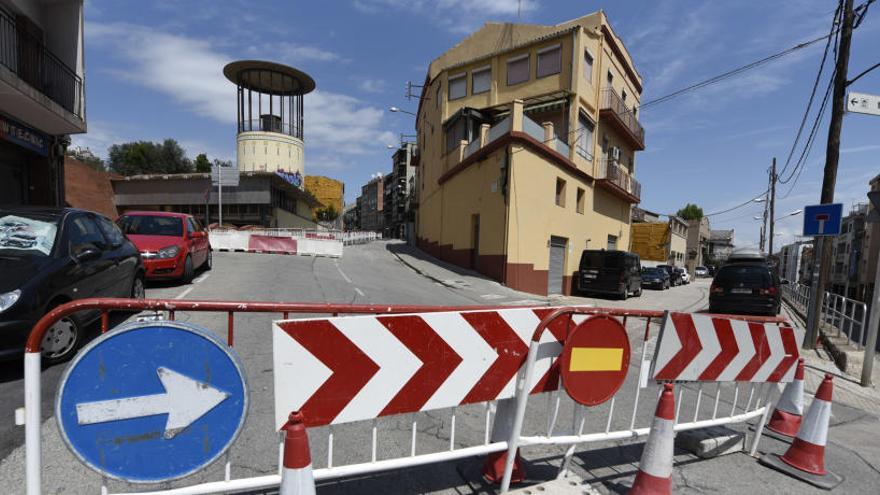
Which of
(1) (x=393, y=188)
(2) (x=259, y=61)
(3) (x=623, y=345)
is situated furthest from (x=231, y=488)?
(1) (x=393, y=188)

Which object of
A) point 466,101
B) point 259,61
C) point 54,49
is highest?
point 259,61

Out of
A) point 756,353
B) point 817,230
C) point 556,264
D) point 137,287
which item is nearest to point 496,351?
point 756,353

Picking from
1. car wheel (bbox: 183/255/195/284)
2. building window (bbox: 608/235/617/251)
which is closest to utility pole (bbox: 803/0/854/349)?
car wheel (bbox: 183/255/195/284)

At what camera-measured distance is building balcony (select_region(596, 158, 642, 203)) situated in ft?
74.8

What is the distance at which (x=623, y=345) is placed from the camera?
313 cm

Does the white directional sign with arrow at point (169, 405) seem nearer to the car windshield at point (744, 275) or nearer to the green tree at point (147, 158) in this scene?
the car windshield at point (744, 275)

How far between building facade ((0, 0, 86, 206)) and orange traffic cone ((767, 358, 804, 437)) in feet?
53.2

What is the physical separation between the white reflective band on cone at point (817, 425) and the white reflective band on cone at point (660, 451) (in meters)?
1.71

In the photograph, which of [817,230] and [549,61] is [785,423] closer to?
[817,230]

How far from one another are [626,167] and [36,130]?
30474mm

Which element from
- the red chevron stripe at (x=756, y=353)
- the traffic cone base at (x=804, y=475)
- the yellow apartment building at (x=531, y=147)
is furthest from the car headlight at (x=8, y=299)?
the yellow apartment building at (x=531, y=147)

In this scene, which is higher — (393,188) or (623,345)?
(393,188)

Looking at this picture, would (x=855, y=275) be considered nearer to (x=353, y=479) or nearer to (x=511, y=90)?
(x=511, y=90)

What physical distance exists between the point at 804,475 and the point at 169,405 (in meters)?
4.76
